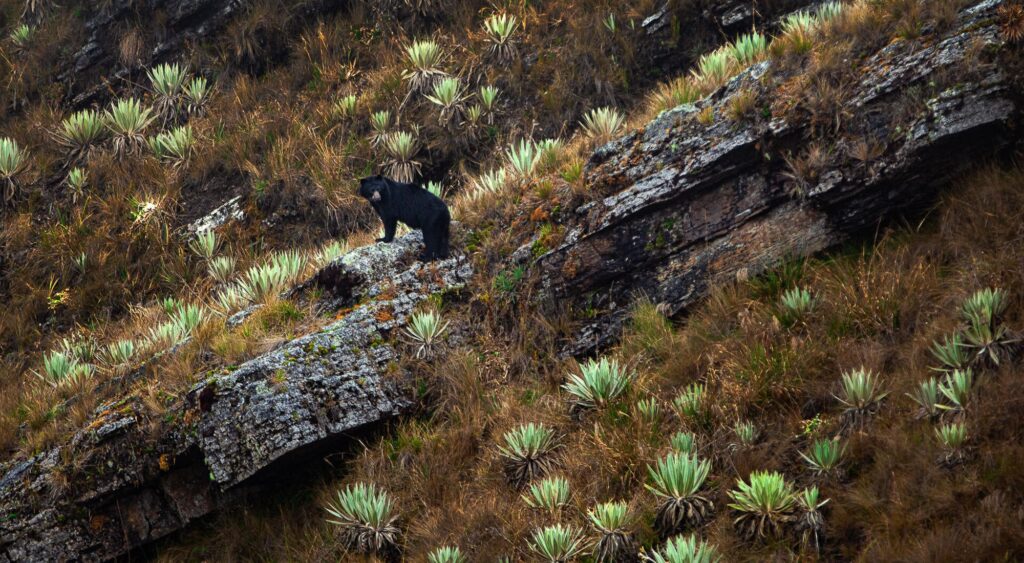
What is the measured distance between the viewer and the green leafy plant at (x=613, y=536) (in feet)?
19.9

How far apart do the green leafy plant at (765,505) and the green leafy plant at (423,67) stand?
33.0 ft

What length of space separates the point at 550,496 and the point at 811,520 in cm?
198

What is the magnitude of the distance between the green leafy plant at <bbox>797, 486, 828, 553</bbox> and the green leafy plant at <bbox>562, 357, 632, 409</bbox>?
2.04 meters

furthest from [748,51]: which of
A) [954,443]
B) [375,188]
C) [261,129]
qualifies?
[261,129]

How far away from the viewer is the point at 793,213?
7805mm

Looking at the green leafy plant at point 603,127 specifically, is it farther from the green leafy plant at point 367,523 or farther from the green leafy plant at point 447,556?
the green leafy plant at point 447,556

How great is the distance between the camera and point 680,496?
6031mm

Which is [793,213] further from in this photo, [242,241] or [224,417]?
[242,241]

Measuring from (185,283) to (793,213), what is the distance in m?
8.95

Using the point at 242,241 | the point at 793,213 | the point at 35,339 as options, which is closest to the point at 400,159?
the point at 242,241

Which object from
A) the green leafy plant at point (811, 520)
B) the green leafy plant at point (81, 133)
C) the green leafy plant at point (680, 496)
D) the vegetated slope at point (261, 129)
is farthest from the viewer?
the green leafy plant at point (81, 133)

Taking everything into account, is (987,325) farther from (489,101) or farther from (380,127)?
(380,127)

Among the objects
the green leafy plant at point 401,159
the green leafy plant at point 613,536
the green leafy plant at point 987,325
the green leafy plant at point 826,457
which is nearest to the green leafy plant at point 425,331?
the green leafy plant at point 613,536

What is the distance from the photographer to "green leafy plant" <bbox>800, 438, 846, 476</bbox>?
5.75m
